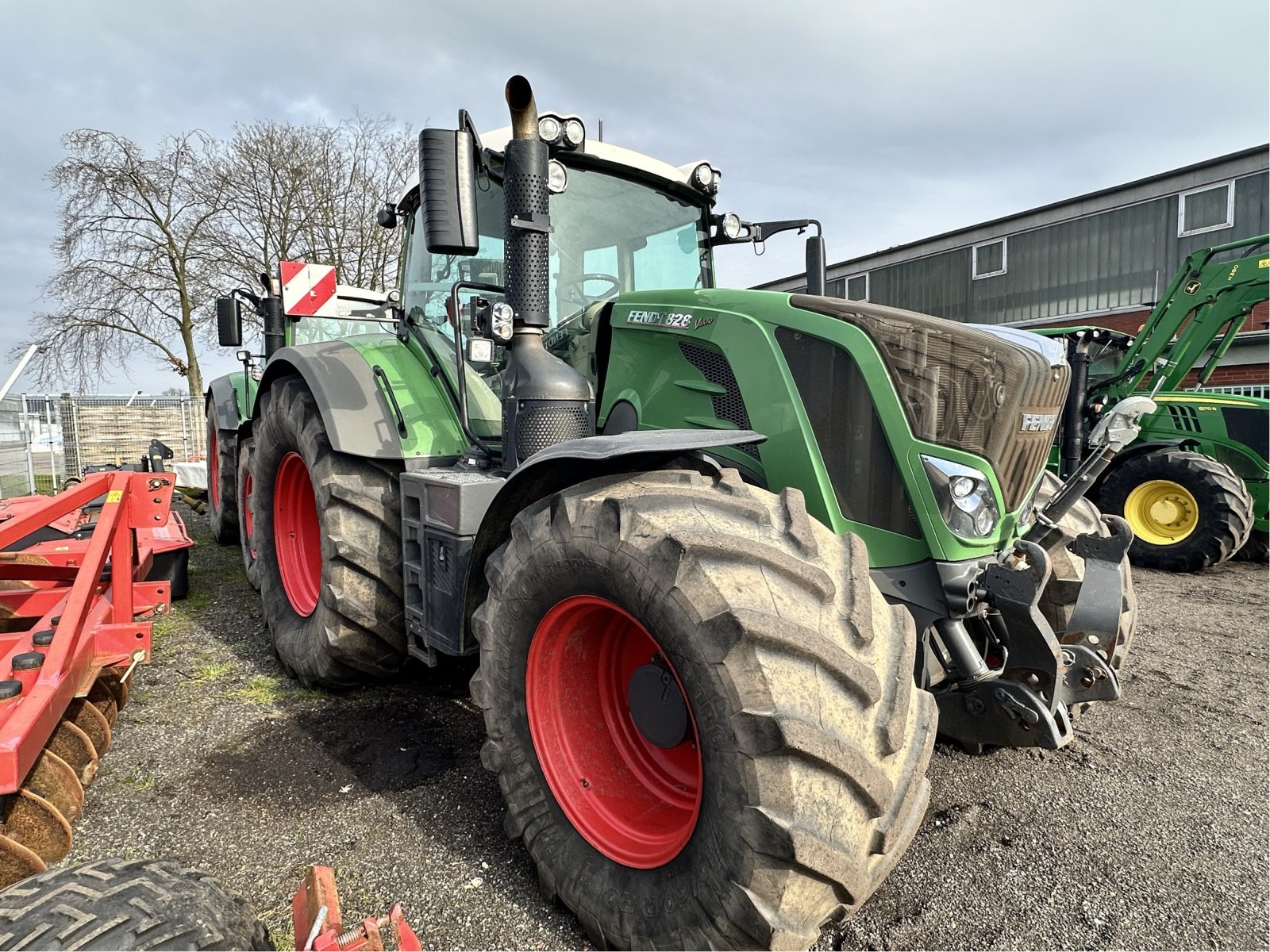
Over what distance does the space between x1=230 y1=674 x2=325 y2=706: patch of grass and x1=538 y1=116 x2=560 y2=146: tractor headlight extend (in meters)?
2.48

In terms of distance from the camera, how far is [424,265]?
12.0ft

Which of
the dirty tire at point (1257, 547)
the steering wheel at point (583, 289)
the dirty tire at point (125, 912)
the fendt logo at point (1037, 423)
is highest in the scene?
the steering wheel at point (583, 289)

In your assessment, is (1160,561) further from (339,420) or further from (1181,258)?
(1181,258)

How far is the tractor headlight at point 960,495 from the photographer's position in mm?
2105

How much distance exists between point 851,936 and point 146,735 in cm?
267

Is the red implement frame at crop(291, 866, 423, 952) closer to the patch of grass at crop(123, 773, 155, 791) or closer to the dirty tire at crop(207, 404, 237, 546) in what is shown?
the patch of grass at crop(123, 773, 155, 791)

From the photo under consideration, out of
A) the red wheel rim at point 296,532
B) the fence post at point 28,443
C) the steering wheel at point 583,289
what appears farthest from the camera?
the fence post at point 28,443

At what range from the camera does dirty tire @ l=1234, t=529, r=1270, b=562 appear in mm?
6852

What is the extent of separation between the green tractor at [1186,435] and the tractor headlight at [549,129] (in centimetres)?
622

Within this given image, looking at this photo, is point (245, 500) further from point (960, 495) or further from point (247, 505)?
point (960, 495)

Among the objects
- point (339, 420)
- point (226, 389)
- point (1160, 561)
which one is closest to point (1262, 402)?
point (1160, 561)

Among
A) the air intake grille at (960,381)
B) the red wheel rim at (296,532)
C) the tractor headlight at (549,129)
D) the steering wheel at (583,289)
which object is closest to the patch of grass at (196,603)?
the red wheel rim at (296,532)

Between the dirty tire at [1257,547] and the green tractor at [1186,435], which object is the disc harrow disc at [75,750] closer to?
the green tractor at [1186,435]

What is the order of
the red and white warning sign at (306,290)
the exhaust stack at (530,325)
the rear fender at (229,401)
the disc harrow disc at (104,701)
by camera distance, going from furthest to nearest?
the rear fender at (229,401), the red and white warning sign at (306,290), the disc harrow disc at (104,701), the exhaust stack at (530,325)
